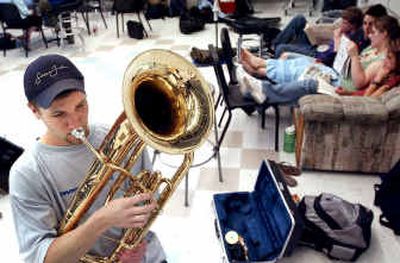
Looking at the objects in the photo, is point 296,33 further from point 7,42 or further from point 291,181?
point 7,42

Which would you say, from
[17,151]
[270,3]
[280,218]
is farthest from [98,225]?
[270,3]

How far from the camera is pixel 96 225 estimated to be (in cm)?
109

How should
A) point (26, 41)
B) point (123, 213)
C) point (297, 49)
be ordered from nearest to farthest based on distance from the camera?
point (123, 213) → point (297, 49) → point (26, 41)

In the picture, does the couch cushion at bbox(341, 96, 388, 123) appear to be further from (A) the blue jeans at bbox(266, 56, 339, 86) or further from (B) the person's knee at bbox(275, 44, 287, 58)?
(B) the person's knee at bbox(275, 44, 287, 58)

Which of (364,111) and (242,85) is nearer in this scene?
(364,111)

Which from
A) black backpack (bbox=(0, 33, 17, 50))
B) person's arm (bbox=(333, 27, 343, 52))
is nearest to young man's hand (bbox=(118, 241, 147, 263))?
person's arm (bbox=(333, 27, 343, 52))

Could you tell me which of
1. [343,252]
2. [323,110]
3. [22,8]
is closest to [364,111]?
[323,110]

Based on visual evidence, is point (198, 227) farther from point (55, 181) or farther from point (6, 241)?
point (55, 181)

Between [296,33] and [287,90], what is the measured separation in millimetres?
1727

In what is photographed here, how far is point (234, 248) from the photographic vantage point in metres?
2.12

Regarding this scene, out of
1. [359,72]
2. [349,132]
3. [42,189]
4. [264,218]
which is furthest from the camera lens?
[359,72]

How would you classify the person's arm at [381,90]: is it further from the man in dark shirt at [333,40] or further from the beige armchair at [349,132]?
the man in dark shirt at [333,40]

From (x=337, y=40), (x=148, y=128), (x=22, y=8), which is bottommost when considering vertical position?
(x=337, y=40)

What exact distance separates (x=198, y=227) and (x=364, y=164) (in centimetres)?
133
